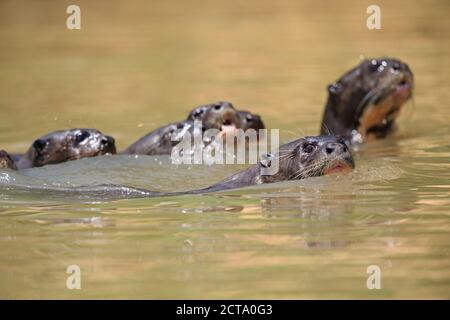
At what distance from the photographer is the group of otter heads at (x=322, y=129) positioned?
8234mm

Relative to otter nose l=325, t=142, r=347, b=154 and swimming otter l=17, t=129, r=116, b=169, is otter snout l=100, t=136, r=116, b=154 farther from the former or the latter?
otter nose l=325, t=142, r=347, b=154

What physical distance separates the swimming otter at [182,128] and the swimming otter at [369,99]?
3.57 feet

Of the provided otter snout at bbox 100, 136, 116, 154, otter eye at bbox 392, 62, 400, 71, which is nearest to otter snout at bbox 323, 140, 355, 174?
otter snout at bbox 100, 136, 116, 154

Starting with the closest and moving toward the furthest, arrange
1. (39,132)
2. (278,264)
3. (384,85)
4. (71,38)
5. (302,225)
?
(278,264), (302,225), (384,85), (39,132), (71,38)

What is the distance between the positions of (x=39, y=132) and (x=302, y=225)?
6075 mm

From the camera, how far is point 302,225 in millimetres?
7312

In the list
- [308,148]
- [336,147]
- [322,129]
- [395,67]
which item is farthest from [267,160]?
[395,67]

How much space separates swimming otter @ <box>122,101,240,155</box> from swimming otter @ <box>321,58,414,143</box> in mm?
1090

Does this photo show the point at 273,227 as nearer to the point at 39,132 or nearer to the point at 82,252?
the point at 82,252

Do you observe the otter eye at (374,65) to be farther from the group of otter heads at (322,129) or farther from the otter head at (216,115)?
the otter head at (216,115)

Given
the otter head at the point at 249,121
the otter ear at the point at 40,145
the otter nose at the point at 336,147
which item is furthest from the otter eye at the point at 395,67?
the otter nose at the point at 336,147

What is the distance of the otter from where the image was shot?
26.5 ft
